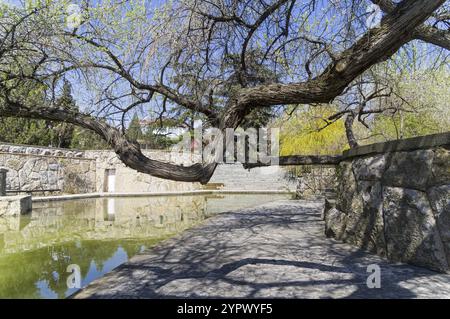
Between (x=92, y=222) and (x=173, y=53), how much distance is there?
621cm

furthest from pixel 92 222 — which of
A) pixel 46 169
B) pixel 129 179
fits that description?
pixel 129 179

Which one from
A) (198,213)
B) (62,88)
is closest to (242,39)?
(62,88)

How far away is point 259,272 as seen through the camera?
3822mm

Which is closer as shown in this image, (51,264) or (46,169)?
(51,264)

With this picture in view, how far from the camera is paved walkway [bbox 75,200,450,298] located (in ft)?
10.4

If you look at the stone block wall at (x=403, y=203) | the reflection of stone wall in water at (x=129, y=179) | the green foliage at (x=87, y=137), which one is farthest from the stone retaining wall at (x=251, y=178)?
the stone block wall at (x=403, y=203)

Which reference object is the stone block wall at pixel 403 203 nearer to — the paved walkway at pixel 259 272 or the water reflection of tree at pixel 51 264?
the paved walkway at pixel 259 272

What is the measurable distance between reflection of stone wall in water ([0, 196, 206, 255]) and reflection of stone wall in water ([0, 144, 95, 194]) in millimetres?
2539

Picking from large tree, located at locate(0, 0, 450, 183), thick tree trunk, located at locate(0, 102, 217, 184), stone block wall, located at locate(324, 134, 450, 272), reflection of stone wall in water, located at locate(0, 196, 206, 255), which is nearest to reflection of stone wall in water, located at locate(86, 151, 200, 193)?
reflection of stone wall in water, located at locate(0, 196, 206, 255)

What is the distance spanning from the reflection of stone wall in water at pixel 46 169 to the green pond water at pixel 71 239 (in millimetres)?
2606

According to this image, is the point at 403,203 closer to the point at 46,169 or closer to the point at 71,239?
the point at 71,239

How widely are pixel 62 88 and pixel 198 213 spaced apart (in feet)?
21.4
